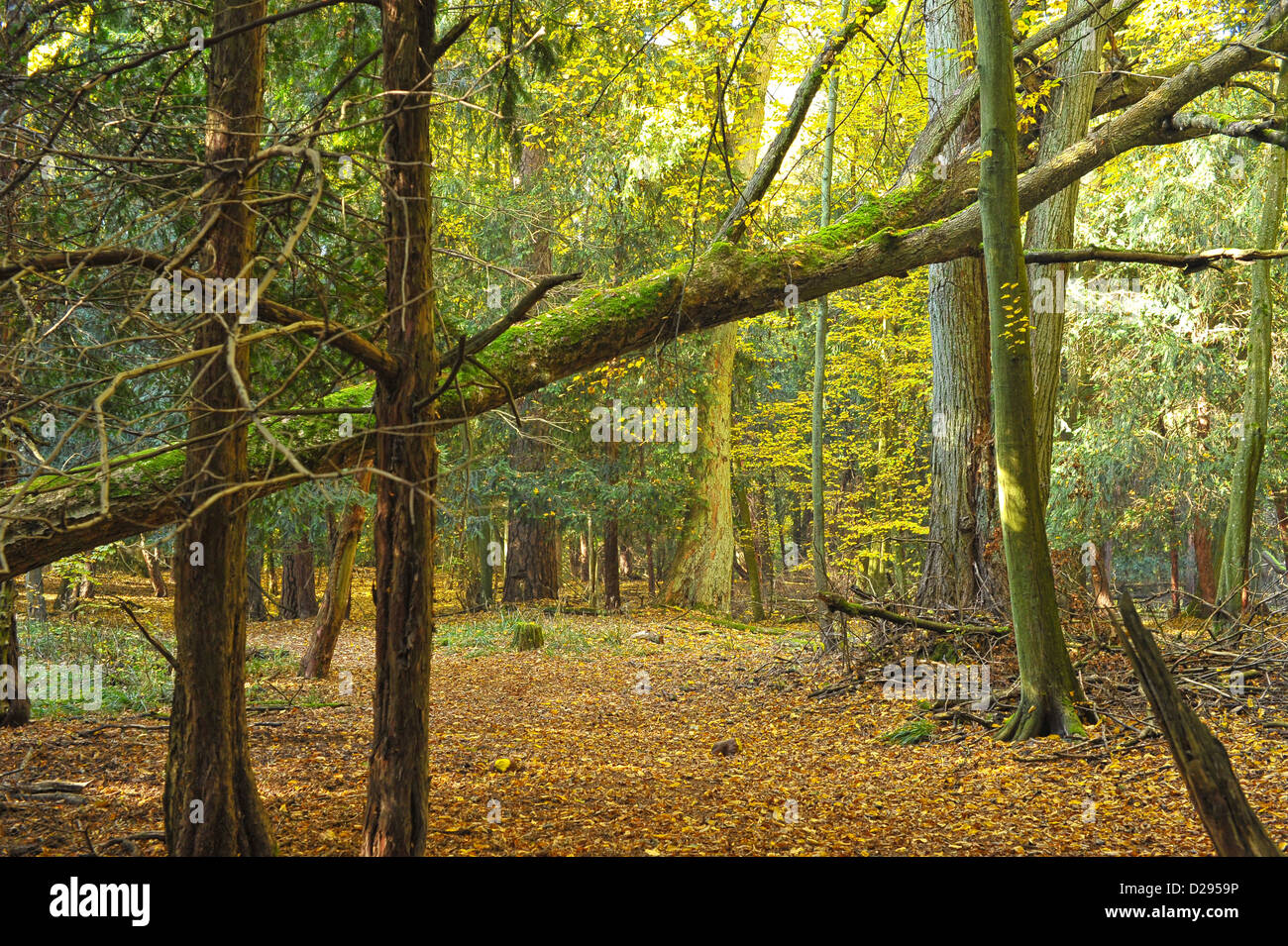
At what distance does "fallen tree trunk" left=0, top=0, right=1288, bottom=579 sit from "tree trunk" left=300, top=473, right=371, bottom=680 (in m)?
3.43

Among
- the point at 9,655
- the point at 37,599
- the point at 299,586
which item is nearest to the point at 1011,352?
the point at 9,655

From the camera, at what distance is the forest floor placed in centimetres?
489

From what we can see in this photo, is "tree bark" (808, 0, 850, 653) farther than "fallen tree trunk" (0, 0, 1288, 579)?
Yes

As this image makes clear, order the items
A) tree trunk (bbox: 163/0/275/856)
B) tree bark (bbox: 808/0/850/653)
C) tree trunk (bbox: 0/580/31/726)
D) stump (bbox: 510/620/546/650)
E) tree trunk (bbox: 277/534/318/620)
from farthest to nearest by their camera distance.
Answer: tree trunk (bbox: 277/534/318/620) < stump (bbox: 510/620/546/650) < tree bark (bbox: 808/0/850/653) < tree trunk (bbox: 0/580/31/726) < tree trunk (bbox: 163/0/275/856)

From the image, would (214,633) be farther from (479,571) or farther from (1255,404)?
(479,571)

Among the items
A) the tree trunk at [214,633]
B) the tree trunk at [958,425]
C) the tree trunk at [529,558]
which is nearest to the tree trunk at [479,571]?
the tree trunk at [529,558]

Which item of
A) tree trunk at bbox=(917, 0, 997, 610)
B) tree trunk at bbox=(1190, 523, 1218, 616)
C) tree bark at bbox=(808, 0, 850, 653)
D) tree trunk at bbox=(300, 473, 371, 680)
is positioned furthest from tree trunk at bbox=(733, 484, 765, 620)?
tree trunk at bbox=(300, 473, 371, 680)

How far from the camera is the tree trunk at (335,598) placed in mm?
9727

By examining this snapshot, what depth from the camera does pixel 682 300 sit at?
659cm

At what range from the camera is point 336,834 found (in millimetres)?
5051

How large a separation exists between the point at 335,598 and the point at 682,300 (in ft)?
18.1

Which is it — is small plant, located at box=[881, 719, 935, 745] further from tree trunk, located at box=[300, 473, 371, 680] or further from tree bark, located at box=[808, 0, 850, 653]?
tree trunk, located at box=[300, 473, 371, 680]

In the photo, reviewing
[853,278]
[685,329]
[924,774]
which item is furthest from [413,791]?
[853,278]

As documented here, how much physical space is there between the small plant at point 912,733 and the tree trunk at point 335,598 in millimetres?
5759
